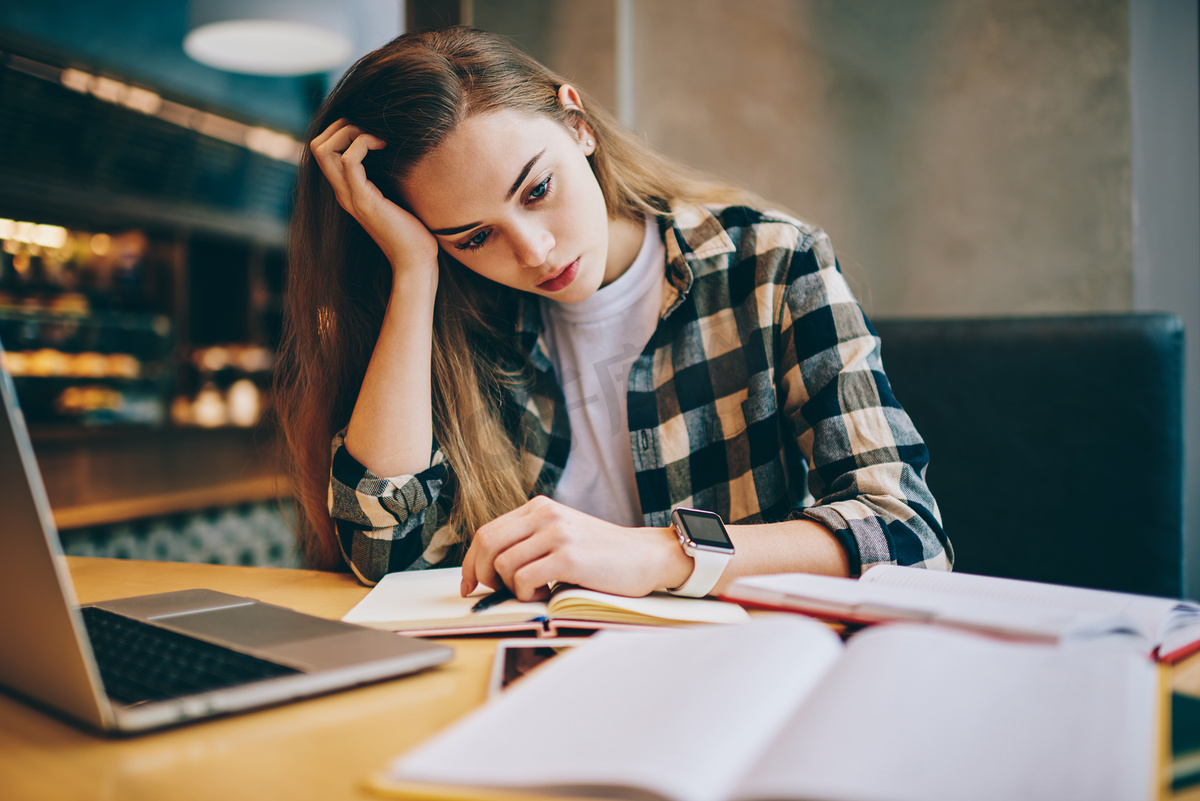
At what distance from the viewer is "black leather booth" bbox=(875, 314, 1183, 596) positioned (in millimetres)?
1005

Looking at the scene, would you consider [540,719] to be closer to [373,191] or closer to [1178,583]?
[373,191]

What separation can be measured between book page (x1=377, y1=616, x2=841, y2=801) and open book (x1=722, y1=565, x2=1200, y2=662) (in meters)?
0.10

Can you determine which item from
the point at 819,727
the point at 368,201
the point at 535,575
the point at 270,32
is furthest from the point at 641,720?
the point at 270,32

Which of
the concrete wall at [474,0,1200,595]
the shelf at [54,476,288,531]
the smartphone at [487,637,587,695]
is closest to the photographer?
the smartphone at [487,637,587,695]

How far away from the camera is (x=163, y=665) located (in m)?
0.50

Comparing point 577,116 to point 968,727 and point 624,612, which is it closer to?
point 624,612

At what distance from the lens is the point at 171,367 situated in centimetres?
320

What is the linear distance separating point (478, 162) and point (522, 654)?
61 centimetres

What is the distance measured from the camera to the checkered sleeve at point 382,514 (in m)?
0.94

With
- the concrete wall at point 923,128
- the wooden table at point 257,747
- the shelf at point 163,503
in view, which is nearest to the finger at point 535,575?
the wooden table at point 257,747

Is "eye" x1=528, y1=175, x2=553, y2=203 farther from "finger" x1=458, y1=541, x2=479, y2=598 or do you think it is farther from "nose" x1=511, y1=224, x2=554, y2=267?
"finger" x1=458, y1=541, x2=479, y2=598

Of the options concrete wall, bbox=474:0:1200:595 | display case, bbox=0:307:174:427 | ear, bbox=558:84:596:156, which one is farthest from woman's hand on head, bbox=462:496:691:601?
display case, bbox=0:307:174:427

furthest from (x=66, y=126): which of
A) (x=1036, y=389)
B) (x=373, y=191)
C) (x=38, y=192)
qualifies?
(x=1036, y=389)

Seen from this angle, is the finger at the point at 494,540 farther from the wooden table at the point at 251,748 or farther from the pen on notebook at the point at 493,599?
the wooden table at the point at 251,748
